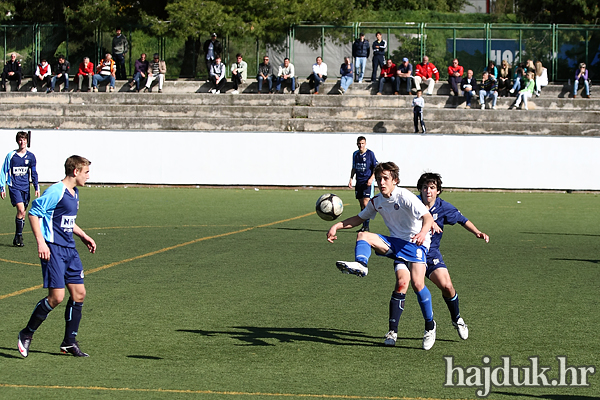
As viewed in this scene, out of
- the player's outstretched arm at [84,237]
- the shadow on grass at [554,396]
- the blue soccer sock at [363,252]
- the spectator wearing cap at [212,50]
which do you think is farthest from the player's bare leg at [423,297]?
the spectator wearing cap at [212,50]

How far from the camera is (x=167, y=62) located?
3934 cm

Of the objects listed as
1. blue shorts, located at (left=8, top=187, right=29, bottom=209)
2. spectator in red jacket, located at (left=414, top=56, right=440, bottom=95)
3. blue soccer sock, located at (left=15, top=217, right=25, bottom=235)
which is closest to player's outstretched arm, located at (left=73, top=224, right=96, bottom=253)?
blue soccer sock, located at (left=15, top=217, right=25, bottom=235)

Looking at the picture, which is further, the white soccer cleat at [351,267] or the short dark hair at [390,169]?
the short dark hair at [390,169]

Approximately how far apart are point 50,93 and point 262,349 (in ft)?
99.1

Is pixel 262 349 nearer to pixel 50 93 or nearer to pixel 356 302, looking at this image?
pixel 356 302

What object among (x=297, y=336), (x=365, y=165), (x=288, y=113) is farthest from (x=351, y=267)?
(x=288, y=113)

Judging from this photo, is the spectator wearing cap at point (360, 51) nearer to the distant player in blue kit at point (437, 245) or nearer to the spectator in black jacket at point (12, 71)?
the spectator in black jacket at point (12, 71)

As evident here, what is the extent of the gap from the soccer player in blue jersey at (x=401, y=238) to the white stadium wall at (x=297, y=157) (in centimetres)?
2021

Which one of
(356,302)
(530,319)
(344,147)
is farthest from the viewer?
(344,147)

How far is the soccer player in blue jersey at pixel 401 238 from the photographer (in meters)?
7.61

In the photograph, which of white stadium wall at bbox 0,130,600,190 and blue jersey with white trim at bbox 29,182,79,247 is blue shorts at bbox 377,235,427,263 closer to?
blue jersey with white trim at bbox 29,182,79,247

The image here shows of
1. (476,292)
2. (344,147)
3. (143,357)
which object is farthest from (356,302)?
(344,147)

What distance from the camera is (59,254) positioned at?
728 centimetres

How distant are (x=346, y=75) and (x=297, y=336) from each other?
28.0m
